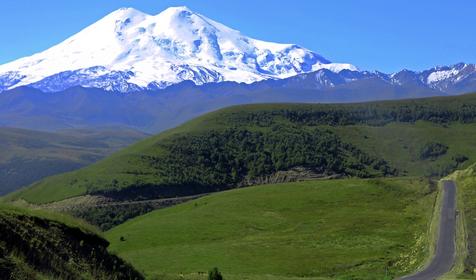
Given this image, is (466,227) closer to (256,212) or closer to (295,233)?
(295,233)

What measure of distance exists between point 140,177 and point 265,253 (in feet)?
339

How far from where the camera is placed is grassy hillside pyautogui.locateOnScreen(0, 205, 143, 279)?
59.1 feet

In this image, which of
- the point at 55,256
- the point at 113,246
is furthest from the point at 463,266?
the point at 113,246

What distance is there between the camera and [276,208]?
112 metres

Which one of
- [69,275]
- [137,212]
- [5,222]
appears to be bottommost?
[137,212]

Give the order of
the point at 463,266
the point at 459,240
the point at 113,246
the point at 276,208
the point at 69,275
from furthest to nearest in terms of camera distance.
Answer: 1. the point at 276,208
2. the point at 113,246
3. the point at 459,240
4. the point at 463,266
5. the point at 69,275

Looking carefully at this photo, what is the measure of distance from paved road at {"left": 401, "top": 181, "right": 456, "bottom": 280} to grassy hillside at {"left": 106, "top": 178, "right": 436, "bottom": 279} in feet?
6.95

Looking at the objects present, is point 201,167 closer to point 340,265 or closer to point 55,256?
point 340,265

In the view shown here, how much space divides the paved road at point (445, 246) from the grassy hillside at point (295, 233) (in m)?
2.12

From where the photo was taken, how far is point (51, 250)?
21766 mm

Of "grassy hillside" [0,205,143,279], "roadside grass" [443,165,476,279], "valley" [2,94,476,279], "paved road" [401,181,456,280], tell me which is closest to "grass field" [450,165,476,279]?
"roadside grass" [443,165,476,279]

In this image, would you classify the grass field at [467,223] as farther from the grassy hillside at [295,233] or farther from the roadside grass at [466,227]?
the grassy hillside at [295,233]

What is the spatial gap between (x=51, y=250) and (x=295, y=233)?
225 ft

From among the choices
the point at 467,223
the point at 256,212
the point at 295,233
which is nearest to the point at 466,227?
the point at 467,223
